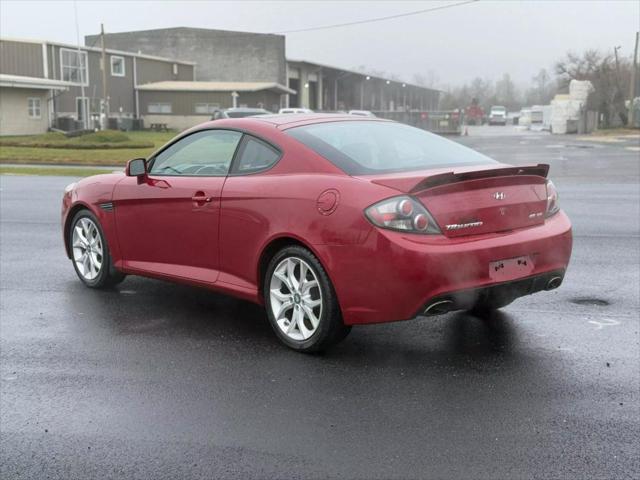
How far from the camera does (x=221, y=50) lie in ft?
222

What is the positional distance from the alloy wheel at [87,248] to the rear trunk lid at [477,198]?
3.10m

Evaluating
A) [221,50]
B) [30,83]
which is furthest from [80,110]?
[221,50]

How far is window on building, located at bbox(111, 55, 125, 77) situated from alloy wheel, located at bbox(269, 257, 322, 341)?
52.1 metres

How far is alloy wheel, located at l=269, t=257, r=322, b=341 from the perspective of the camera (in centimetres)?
479

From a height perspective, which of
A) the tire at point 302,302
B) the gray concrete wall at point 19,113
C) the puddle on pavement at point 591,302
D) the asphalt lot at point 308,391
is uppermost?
the gray concrete wall at point 19,113

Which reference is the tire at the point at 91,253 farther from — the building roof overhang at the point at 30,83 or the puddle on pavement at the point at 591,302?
the building roof overhang at the point at 30,83

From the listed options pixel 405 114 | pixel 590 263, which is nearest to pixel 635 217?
pixel 590 263

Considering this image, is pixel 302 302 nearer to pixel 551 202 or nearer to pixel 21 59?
pixel 551 202

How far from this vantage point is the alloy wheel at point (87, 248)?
21.7 ft

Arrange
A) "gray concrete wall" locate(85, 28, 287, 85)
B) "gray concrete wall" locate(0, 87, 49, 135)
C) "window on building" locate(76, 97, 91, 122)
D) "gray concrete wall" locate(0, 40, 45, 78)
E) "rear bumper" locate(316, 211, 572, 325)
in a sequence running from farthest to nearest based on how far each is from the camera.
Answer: "gray concrete wall" locate(85, 28, 287, 85), "window on building" locate(76, 97, 91, 122), "gray concrete wall" locate(0, 40, 45, 78), "gray concrete wall" locate(0, 87, 49, 135), "rear bumper" locate(316, 211, 572, 325)

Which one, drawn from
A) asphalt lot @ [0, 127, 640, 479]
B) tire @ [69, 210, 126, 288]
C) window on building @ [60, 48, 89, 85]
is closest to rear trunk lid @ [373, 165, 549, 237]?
asphalt lot @ [0, 127, 640, 479]

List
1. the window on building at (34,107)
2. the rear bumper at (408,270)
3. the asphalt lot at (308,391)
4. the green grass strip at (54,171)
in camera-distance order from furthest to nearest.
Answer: the window on building at (34,107), the green grass strip at (54,171), the rear bumper at (408,270), the asphalt lot at (308,391)

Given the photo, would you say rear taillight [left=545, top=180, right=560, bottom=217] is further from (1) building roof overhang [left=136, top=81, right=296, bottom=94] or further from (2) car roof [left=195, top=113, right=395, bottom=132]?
(1) building roof overhang [left=136, top=81, right=296, bottom=94]

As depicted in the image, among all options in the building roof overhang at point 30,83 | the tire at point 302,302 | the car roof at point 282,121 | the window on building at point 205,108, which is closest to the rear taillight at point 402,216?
the tire at point 302,302
